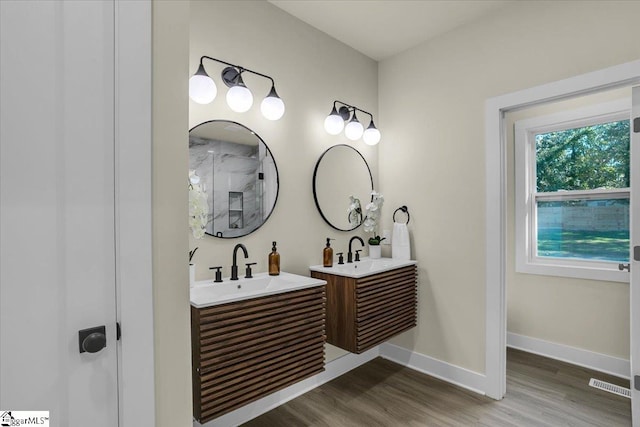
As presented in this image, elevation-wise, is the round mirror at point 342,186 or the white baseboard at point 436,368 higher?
the round mirror at point 342,186

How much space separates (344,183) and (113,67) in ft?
6.57

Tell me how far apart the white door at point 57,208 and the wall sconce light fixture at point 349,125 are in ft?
5.92

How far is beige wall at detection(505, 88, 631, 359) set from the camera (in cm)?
258

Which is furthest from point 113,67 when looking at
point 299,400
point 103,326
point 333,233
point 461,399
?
point 461,399

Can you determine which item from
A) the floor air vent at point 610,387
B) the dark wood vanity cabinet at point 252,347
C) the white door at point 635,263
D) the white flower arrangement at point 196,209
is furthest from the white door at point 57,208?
the floor air vent at point 610,387

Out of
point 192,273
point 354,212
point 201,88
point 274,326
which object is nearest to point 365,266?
point 354,212

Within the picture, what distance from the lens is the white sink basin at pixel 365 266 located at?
2287mm

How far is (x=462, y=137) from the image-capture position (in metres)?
2.51

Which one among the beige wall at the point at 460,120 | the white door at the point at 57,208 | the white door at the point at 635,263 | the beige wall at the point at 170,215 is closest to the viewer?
the white door at the point at 57,208

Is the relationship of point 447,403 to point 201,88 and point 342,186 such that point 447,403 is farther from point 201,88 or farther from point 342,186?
point 201,88

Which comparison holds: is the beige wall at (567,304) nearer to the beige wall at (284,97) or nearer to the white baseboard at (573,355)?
the white baseboard at (573,355)

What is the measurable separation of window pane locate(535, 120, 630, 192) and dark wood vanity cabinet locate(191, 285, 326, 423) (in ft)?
8.55

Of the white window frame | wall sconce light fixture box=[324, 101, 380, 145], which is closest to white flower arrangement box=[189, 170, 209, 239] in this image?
wall sconce light fixture box=[324, 101, 380, 145]

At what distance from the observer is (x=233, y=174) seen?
2037 mm
